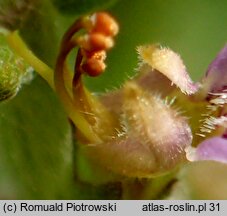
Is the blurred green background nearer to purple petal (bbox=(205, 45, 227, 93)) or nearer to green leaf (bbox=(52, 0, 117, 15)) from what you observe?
green leaf (bbox=(52, 0, 117, 15))

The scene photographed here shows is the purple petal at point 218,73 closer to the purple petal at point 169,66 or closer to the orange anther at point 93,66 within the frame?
the purple petal at point 169,66

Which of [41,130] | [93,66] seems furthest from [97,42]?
[41,130]

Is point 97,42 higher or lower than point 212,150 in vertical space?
higher

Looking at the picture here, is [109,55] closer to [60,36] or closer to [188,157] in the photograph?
[60,36]

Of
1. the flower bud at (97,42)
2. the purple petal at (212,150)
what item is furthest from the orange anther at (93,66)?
the purple petal at (212,150)

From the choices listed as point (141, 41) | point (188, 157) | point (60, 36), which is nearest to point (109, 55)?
point (141, 41)

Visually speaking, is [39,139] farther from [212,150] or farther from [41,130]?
[212,150]
